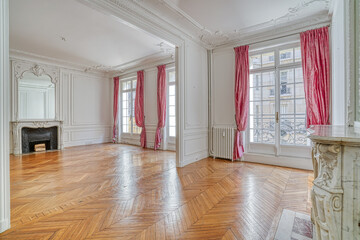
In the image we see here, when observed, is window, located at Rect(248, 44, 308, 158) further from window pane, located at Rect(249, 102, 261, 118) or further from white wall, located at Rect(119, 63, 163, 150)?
white wall, located at Rect(119, 63, 163, 150)

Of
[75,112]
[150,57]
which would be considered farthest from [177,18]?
[75,112]

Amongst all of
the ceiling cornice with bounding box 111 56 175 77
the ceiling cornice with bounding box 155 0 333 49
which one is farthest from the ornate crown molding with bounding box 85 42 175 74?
the ceiling cornice with bounding box 155 0 333 49

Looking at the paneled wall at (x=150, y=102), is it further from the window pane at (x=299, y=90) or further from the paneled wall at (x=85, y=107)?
the window pane at (x=299, y=90)

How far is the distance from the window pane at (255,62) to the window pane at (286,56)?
475 mm

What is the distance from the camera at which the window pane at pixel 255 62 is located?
4276mm

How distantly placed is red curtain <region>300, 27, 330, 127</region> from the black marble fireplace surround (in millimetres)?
7825

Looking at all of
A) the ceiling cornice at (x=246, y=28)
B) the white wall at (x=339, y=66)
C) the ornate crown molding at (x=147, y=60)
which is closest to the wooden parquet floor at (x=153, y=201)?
the white wall at (x=339, y=66)

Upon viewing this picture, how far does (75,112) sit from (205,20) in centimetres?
617

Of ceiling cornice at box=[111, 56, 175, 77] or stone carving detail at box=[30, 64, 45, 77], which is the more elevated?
ceiling cornice at box=[111, 56, 175, 77]

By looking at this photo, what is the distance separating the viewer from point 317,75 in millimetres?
3383

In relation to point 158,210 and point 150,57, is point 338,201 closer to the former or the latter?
point 158,210

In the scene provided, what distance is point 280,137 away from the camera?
13.1 feet

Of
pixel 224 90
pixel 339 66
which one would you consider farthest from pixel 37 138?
pixel 339 66

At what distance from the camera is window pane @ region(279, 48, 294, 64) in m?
3.87
